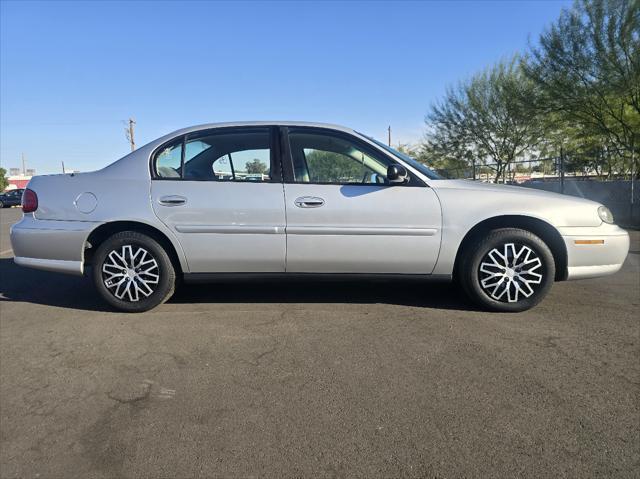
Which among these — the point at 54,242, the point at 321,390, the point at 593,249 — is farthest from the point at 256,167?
the point at 593,249

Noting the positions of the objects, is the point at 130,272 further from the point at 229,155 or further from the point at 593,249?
the point at 593,249

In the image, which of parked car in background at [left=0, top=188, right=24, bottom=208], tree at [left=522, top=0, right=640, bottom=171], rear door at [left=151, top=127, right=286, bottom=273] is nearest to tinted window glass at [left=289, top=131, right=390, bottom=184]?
rear door at [left=151, top=127, right=286, bottom=273]

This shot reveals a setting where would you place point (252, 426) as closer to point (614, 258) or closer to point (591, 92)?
point (614, 258)

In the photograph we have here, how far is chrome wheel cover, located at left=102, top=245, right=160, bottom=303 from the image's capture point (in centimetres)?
409

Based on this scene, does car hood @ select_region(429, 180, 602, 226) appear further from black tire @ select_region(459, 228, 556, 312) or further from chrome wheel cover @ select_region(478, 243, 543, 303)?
chrome wheel cover @ select_region(478, 243, 543, 303)

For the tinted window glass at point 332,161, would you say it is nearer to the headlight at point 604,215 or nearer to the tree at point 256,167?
the tree at point 256,167

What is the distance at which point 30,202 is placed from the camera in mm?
4211

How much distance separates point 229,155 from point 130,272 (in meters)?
1.39

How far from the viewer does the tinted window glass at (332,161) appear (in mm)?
4102

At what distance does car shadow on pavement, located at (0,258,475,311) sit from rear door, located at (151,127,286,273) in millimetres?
268

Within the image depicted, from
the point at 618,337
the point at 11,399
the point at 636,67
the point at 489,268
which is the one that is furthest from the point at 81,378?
the point at 636,67

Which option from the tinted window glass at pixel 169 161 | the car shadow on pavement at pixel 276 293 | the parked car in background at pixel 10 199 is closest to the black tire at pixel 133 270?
the car shadow on pavement at pixel 276 293

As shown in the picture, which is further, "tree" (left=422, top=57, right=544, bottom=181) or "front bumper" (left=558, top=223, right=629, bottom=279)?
"tree" (left=422, top=57, right=544, bottom=181)

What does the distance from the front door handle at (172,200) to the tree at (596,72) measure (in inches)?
538
